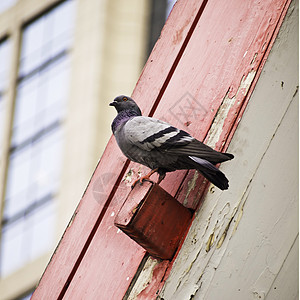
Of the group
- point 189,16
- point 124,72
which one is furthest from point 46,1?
point 189,16

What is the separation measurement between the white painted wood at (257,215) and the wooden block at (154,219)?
4 cm

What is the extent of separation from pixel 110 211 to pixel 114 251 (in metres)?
0.17

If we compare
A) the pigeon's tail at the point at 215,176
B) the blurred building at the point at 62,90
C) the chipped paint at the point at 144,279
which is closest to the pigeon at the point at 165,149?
the pigeon's tail at the point at 215,176

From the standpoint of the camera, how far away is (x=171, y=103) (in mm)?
2873

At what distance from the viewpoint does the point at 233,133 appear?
2.61m

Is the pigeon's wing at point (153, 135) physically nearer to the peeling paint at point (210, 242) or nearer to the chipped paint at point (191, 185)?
the chipped paint at point (191, 185)

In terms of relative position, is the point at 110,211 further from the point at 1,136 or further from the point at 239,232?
the point at 1,136

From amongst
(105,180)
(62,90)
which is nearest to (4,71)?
(62,90)

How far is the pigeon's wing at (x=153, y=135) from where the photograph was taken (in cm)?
249

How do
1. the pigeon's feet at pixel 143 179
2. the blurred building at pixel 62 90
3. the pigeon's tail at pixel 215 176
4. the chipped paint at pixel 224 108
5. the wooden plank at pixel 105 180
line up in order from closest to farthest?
the pigeon's tail at pixel 215 176
the pigeon's feet at pixel 143 179
the chipped paint at pixel 224 108
the wooden plank at pixel 105 180
the blurred building at pixel 62 90

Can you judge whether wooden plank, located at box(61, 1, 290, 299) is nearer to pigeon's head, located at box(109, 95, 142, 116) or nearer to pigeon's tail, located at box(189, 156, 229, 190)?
pigeon's head, located at box(109, 95, 142, 116)

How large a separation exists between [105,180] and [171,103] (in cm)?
32

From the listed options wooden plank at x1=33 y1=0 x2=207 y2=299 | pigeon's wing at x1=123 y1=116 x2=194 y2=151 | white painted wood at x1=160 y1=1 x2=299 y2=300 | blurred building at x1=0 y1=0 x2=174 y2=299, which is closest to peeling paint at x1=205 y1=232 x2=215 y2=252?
white painted wood at x1=160 y1=1 x2=299 y2=300

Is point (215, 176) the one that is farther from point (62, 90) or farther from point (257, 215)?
point (62, 90)
